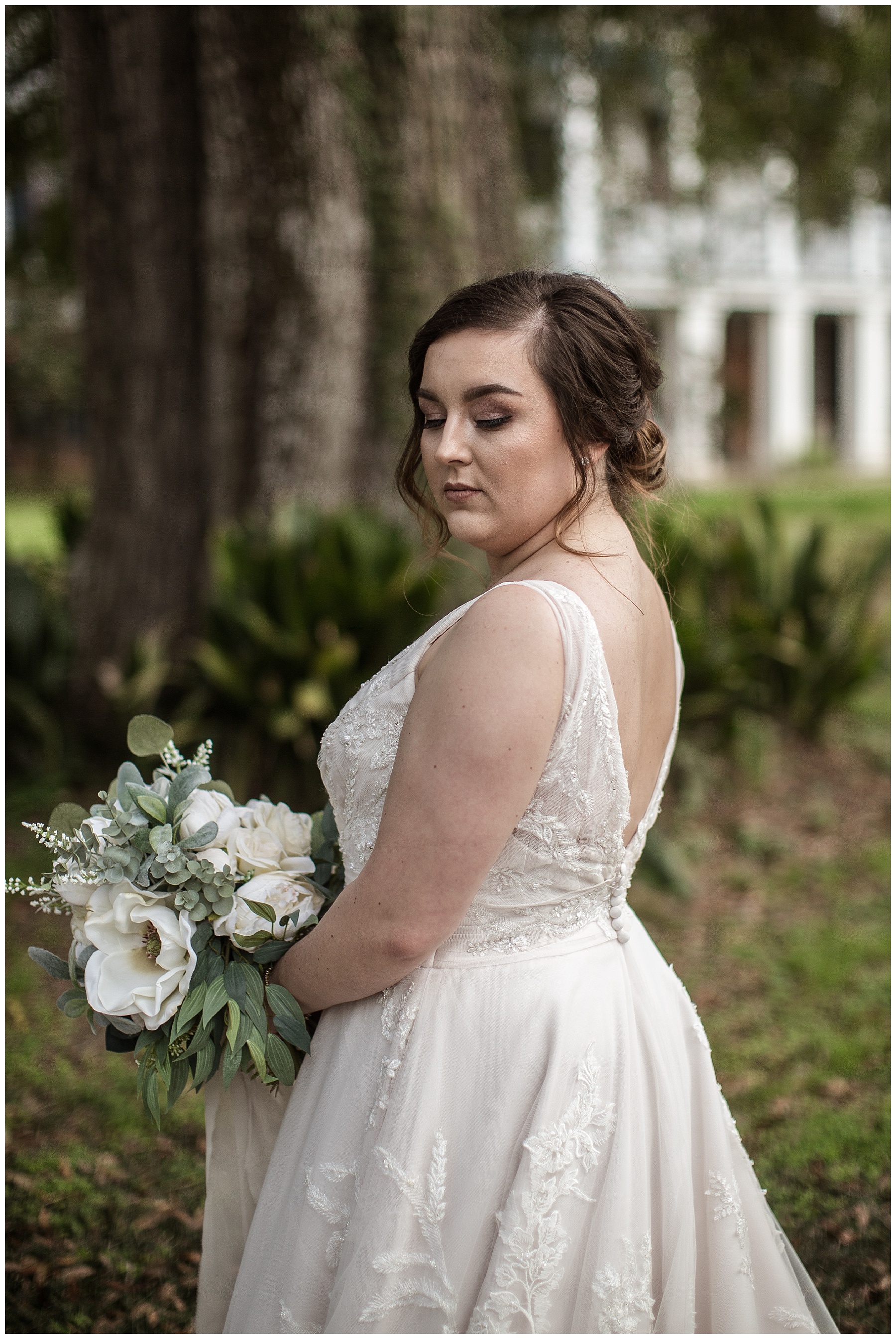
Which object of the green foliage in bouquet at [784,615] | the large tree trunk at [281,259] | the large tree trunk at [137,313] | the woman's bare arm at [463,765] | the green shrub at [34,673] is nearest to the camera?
the woman's bare arm at [463,765]

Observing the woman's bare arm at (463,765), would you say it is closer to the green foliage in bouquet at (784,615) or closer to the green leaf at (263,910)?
the green leaf at (263,910)

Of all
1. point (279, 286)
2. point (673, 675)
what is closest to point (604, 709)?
point (673, 675)

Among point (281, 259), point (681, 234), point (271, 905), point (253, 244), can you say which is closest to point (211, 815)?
point (271, 905)

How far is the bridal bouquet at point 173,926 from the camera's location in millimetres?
1614

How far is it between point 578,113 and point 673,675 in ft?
22.6

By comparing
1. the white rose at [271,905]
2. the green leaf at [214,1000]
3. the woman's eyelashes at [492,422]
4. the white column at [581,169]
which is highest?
the white column at [581,169]

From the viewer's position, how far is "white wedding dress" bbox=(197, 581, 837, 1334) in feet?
5.11

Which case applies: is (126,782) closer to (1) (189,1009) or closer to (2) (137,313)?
(1) (189,1009)

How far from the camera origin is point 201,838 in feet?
5.39

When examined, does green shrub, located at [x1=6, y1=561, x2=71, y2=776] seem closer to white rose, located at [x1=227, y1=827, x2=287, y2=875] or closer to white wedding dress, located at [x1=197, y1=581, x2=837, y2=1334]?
white rose, located at [x1=227, y1=827, x2=287, y2=875]

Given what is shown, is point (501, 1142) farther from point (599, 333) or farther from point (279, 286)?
point (279, 286)

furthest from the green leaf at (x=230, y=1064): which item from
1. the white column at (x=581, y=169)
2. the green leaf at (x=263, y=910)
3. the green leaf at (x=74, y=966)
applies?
the white column at (x=581, y=169)

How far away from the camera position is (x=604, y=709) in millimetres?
1499

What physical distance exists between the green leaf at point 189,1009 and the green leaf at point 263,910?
0.47 ft
